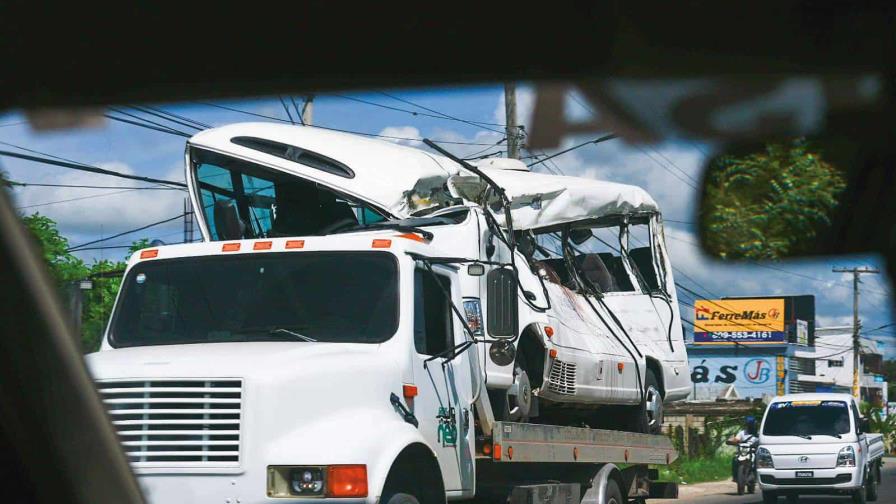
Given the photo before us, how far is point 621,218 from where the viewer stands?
35.4ft

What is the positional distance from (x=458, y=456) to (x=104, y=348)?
237 cm

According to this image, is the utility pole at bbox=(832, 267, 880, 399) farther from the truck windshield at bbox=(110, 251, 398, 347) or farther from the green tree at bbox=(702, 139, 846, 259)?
the truck windshield at bbox=(110, 251, 398, 347)

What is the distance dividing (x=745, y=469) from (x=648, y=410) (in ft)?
4.91

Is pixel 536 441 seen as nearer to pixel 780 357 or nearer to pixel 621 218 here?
pixel 780 357

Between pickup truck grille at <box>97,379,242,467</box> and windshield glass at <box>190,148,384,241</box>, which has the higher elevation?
windshield glass at <box>190,148,384,241</box>

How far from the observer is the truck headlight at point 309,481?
6059 millimetres

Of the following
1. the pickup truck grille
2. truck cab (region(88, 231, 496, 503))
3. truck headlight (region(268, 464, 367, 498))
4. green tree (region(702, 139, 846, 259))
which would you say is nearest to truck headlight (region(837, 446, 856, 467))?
truck cab (region(88, 231, 496, 503))

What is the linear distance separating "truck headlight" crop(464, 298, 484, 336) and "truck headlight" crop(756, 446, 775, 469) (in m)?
2.22

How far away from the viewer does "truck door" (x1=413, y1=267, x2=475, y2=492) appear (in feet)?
24.4

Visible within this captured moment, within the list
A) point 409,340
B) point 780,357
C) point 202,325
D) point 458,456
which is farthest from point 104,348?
point 780,357

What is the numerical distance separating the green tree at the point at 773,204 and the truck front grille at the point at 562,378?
20.0ft

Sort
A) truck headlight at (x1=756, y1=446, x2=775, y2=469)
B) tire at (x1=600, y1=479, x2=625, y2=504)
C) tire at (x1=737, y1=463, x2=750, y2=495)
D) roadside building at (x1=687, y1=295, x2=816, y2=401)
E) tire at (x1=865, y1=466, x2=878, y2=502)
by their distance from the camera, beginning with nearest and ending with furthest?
roadside building at (x1=687, y1=295, x2=816, y2=401), tire at (x1=865, y1=466, x2=878, y2=502), truck headlight at (x1=756, y1=446, x2=775, y2=469), tire at (x1=737, y1=463, x2=750, y2=495), tire at (x1=600, y1=479, x2=625, y2=504)

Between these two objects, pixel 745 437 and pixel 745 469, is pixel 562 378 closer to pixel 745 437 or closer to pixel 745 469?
pixel 745 437

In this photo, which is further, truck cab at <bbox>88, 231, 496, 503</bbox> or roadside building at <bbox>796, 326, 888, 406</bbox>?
truck cab at <bbox>88, 231, 496, 503</bbox>
